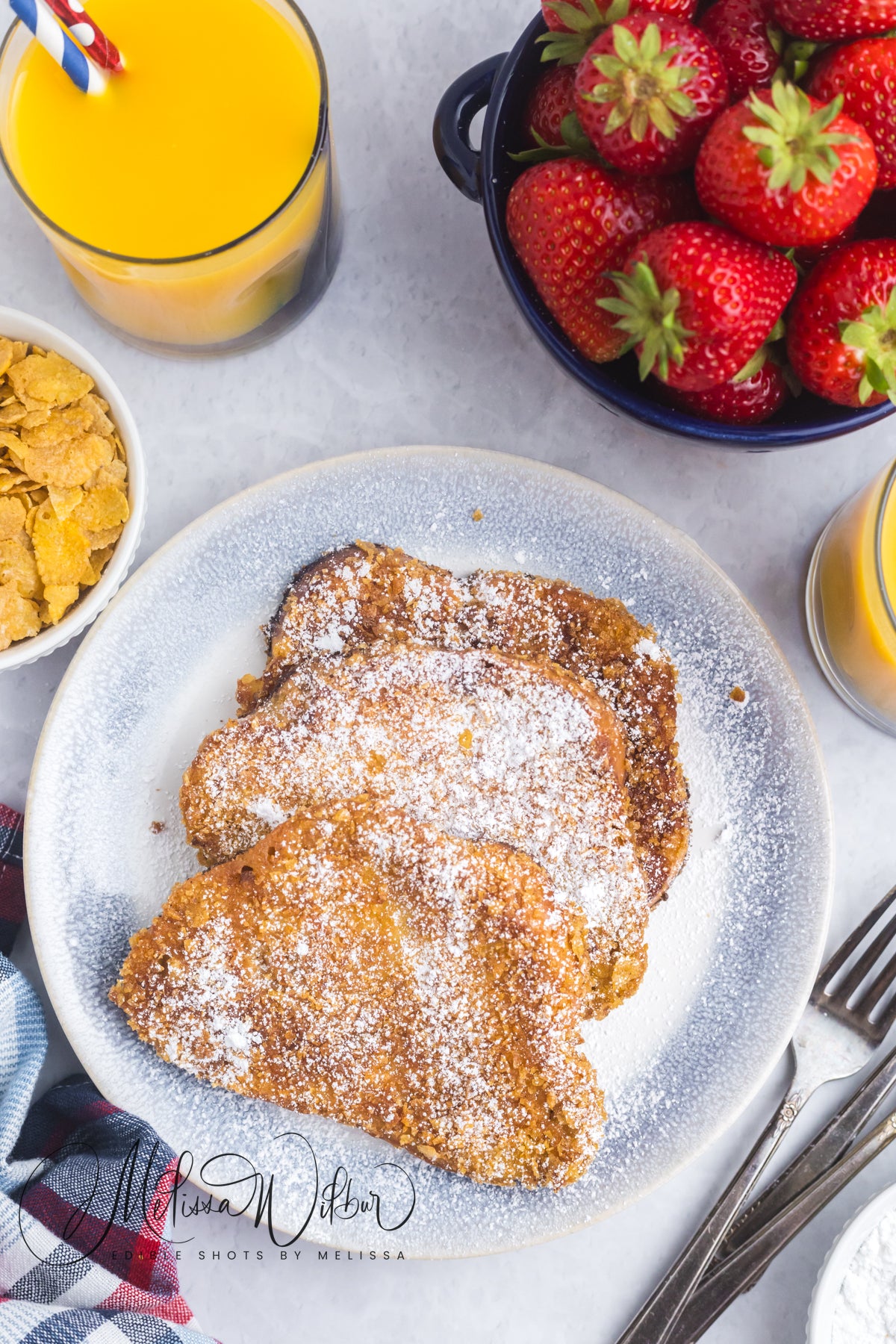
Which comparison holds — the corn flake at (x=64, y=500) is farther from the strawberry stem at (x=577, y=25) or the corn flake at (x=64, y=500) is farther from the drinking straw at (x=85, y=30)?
the strawberry stem at (x=577, y=25)

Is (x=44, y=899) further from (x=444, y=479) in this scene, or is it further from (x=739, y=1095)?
(x=739, y=1095)

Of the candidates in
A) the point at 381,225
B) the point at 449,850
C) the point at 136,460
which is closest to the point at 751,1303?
the point at 449,850

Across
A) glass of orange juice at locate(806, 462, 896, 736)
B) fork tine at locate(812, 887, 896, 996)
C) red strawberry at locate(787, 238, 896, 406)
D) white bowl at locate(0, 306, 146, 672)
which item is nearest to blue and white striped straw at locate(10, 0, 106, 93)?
white bowl at locate(0, 306, 146, 672)

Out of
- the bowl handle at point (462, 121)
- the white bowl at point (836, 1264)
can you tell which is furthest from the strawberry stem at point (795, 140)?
the white bowl at point (836, 1264)

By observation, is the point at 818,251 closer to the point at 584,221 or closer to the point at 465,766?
the point at 584,221

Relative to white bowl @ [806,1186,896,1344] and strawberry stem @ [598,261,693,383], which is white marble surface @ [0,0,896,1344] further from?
strawberry stem @ [598,261,693,383]
